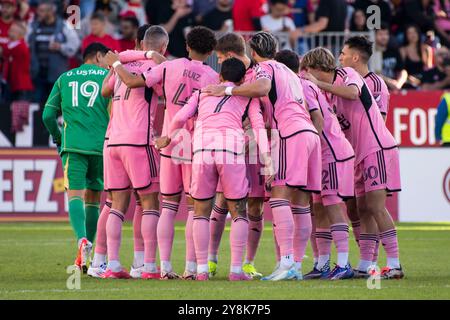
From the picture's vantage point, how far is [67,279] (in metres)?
11.1

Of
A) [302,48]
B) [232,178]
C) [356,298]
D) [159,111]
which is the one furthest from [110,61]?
[302,48]

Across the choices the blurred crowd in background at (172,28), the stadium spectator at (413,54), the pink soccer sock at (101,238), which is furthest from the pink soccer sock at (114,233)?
the stadium spectator at (413,54)

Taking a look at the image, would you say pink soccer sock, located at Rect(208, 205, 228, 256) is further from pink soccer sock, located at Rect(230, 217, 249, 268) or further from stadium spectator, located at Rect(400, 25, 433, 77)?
stadium spectator, located at Rect(400, 25, 433, 77)

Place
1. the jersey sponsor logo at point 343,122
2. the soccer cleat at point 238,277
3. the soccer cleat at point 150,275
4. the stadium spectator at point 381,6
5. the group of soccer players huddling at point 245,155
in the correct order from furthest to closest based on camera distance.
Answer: the stadium spectator at point 381,6 < the jersey sponsor logo at point 343,122 < the soccer cleat at point 150,275 < the soccer cleat at point 238,277 < the group of soccer players huddling at point 245,155

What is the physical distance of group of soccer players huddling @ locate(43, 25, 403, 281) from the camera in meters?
10.8

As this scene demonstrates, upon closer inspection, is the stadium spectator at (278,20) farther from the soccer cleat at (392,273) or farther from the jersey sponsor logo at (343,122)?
the soccer cleat at (392,273)

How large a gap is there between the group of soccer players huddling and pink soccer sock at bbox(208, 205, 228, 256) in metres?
0.01

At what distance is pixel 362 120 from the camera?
452 inches

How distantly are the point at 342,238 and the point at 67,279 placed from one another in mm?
2634

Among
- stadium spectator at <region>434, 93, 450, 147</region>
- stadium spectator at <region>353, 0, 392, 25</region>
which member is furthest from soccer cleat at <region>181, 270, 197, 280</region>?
stadium spectator at <region>353, 0, 392, 25</region>

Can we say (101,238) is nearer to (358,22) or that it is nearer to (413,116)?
(413,116)

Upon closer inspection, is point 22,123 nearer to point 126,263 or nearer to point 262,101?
point 126,263

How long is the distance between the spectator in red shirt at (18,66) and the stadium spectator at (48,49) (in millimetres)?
315

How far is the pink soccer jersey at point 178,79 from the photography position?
11.1 metres
